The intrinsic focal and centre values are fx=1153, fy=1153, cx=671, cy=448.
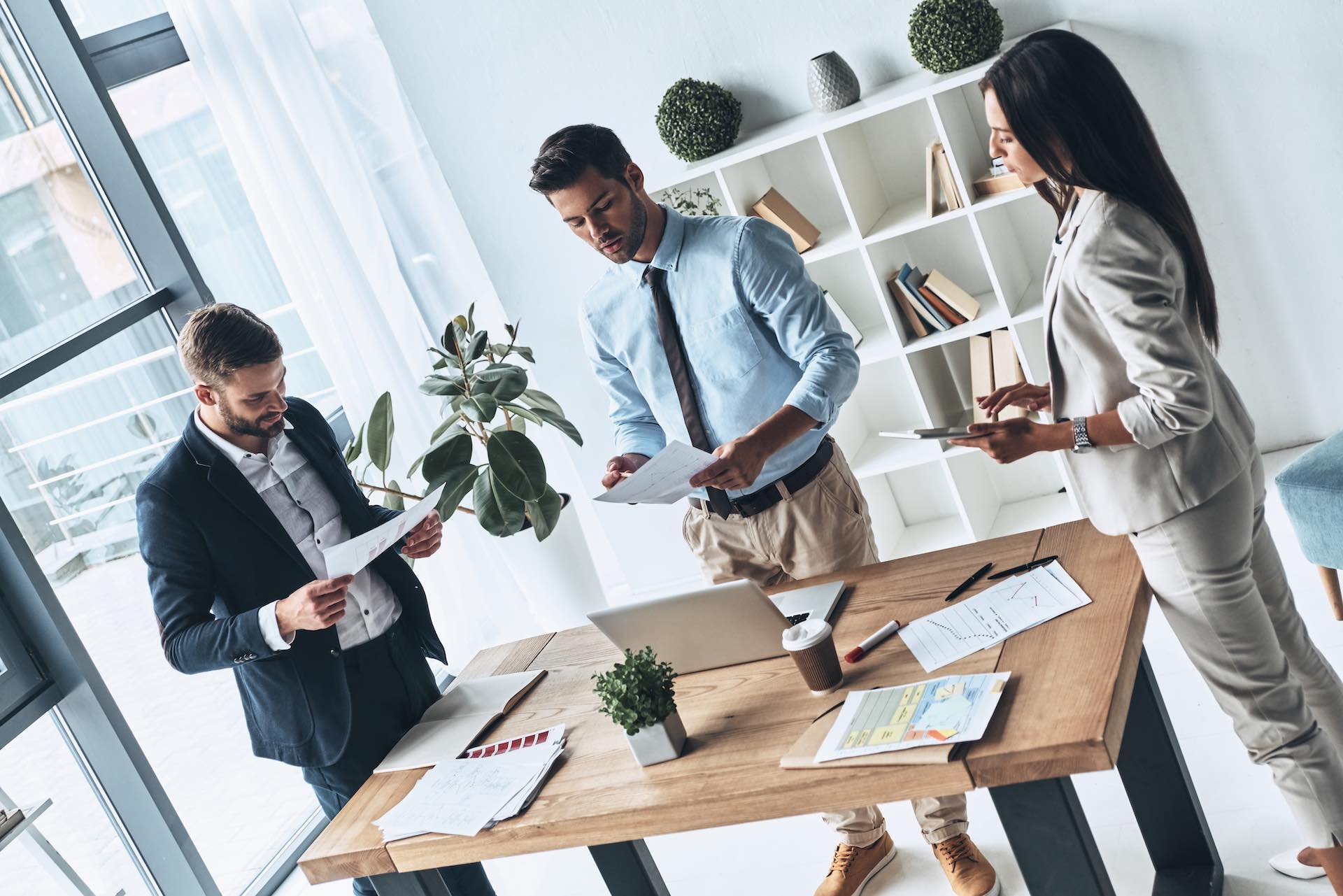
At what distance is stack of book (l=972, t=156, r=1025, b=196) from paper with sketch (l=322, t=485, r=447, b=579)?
2.37 metres

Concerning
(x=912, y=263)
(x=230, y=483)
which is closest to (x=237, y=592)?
(x=230, y=483)

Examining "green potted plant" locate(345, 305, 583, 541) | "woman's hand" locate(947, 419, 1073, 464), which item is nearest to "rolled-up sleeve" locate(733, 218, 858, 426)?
"woman's hand" locate(947, 419, 1073, 464)

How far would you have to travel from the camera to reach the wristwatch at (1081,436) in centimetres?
192

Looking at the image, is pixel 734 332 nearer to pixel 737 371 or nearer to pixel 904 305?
pixel 737 371

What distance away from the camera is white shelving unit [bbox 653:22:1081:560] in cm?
394

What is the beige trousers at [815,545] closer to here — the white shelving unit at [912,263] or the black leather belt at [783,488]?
the black leather belt at [783,488]

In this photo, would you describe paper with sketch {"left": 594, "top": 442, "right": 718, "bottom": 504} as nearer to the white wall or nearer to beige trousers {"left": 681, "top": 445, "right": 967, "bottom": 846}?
beige trousers {"left": 681, "top": 445, "right": 967, "bottom": 846}

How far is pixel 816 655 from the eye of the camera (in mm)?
1983

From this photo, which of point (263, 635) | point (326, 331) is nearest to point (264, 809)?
point (326, 331)

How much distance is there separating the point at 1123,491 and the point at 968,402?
250cm

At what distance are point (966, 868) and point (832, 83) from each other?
261cm

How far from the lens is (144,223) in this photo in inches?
158

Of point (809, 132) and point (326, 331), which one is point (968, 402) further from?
point (326, 331)

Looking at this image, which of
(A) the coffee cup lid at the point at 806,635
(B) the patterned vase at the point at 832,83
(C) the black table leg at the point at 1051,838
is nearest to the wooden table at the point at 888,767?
(C) the black table leg at the point at 1051,838
